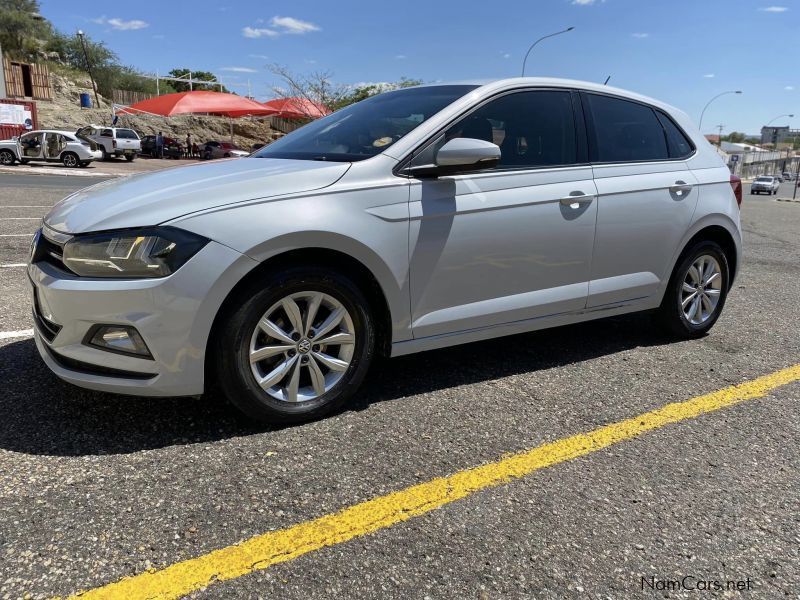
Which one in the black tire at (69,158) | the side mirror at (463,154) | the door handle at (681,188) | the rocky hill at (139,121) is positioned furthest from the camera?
the rocky hill at (139,121)

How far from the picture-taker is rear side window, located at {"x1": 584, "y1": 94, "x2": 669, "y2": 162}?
3.87m

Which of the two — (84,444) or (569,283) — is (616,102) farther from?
(84,444)

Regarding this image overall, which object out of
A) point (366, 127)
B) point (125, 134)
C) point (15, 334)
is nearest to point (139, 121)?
point (125, 134)

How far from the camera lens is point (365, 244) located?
9.54ft

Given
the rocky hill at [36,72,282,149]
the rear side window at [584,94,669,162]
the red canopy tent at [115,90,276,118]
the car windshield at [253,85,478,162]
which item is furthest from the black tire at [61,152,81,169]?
the rear side window at [584,94,669,162]

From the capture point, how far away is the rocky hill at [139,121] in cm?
3981

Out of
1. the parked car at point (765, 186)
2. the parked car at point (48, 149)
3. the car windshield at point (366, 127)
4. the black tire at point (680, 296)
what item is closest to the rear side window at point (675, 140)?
the black tire at point (680, 296)

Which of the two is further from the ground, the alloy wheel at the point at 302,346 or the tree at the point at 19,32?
the tree at the point at 19,32

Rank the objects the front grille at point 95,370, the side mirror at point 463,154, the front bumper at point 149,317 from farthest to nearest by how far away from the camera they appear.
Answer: the side mirror at point 463,154, the front grille at point 95,370, the front bumper at point 149,317

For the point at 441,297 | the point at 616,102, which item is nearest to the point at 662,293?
the point at 616,102

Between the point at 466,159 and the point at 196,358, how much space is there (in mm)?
1583

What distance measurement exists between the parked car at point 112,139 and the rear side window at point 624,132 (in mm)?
30833

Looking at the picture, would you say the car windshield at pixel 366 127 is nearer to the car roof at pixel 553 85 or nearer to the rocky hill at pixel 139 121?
the car roof at pixel 553 85

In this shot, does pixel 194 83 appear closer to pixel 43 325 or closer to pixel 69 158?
pixel 69 158
